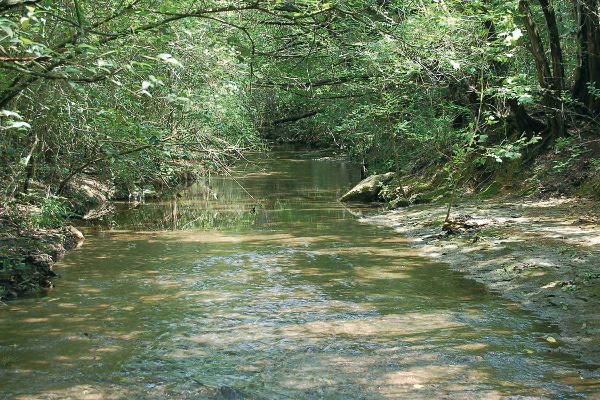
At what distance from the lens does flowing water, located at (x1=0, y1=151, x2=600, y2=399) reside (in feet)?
17.9

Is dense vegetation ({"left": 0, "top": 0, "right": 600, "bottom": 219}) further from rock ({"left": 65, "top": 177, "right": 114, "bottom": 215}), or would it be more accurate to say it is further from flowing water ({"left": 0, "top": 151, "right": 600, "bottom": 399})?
flowing water ({"left": 0, "top": 151, "right": 600, "bottom": 399})

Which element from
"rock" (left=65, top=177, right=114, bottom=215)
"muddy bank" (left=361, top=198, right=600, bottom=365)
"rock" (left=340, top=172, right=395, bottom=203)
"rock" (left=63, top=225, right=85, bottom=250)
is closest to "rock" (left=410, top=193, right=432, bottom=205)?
"muddy bank" (left=361, top=198, right=600, bottom=365)

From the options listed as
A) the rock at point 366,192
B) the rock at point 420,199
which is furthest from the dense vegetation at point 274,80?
the rock at point 366,192

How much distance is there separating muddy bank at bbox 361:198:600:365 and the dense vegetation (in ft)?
4.26

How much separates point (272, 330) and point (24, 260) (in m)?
3.91

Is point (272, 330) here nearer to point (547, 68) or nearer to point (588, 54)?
point (547, 68)

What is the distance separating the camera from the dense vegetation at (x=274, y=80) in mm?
6633


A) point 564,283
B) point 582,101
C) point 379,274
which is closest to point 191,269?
point 379,274

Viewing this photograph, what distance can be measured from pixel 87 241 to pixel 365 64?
23.9 ft

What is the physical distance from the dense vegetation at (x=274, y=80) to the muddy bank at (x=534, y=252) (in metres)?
1.30

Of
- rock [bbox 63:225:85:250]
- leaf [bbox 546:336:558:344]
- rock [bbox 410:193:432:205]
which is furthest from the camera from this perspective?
rock [bbox 410:193:432:205]

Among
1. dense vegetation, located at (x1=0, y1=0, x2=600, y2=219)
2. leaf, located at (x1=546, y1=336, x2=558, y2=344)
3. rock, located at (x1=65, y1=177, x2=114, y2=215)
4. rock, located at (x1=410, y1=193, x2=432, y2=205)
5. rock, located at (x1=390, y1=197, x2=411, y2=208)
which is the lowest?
leaf, located at (x1=546, y1=336, x2=558, y2=344)

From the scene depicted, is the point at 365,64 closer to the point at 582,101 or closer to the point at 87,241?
the point at 582,101

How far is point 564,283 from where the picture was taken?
7961 mm
